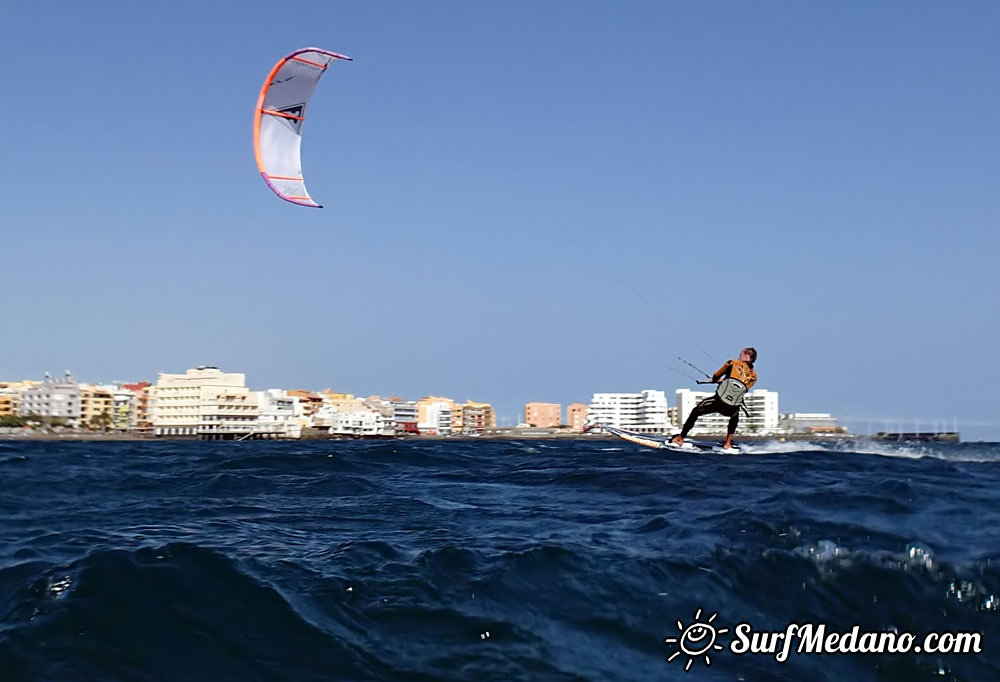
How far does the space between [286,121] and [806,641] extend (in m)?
19.3

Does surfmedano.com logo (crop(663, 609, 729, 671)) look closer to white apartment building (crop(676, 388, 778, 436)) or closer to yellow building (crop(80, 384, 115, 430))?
yellow building (crop(80, 384, 115, 430))

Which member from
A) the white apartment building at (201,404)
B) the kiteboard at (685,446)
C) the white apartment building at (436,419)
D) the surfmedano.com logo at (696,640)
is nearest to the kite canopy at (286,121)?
the kiteboard at (685,446)

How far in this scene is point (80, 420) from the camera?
504 ft

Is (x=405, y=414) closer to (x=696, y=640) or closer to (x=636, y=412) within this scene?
(x=636, y=412)

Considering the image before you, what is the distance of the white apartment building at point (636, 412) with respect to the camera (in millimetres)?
188750

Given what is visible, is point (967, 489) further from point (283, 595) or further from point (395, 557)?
point (283, 595)

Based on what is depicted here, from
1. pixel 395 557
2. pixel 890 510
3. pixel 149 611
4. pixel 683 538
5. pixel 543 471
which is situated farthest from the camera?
pixel 543 471

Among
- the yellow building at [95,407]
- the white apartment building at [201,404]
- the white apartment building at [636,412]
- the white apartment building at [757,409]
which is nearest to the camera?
the white apartment building at [201,404]

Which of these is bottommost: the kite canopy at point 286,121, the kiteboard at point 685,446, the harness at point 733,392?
the kiteboard at point 685,446

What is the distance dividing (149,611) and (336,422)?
155837mm

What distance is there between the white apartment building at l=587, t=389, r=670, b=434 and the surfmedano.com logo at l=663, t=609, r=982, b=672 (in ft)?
590

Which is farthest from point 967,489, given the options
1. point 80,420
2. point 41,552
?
point 80,420

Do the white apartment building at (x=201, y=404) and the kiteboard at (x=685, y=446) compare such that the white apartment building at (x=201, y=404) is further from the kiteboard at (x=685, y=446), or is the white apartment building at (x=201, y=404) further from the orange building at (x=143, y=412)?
the kiteboard at (x=685, y=446)

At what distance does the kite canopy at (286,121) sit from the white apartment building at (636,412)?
545 feet
